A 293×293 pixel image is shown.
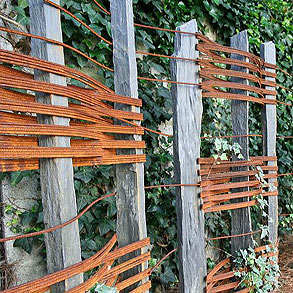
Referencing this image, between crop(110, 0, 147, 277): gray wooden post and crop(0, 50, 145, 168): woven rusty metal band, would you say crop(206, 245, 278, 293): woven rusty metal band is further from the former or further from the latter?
crop(0, 50, 145, 168): woven rusty metal band

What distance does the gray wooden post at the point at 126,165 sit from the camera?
143 centimetres

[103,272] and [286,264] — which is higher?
[103,272]

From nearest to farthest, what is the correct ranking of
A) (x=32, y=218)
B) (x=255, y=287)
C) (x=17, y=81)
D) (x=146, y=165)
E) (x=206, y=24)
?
(x=17, y=81) < (x=32, y=218) < (x=255, y=287) < (x=146, y=165) < (x=206, y=24)

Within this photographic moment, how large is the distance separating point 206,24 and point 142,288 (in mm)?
2617

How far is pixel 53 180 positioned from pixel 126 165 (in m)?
0.45

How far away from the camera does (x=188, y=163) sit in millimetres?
1734

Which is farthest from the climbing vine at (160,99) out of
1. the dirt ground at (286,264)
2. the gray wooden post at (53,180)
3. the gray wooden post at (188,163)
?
the gray wooden post at (53,180)

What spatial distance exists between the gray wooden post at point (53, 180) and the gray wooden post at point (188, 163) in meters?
0.76

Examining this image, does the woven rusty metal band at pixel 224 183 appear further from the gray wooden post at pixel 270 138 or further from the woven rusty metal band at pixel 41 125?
the woven rusty metal band at pixel 41 125

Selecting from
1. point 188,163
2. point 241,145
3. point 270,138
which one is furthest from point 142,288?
point 270,138

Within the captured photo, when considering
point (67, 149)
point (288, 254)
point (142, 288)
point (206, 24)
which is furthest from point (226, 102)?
point (67, 149)

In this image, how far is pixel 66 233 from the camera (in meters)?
1.06

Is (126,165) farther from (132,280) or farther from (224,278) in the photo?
(224,278)

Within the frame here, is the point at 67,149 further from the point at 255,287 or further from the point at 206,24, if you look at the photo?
the point at 206,24
